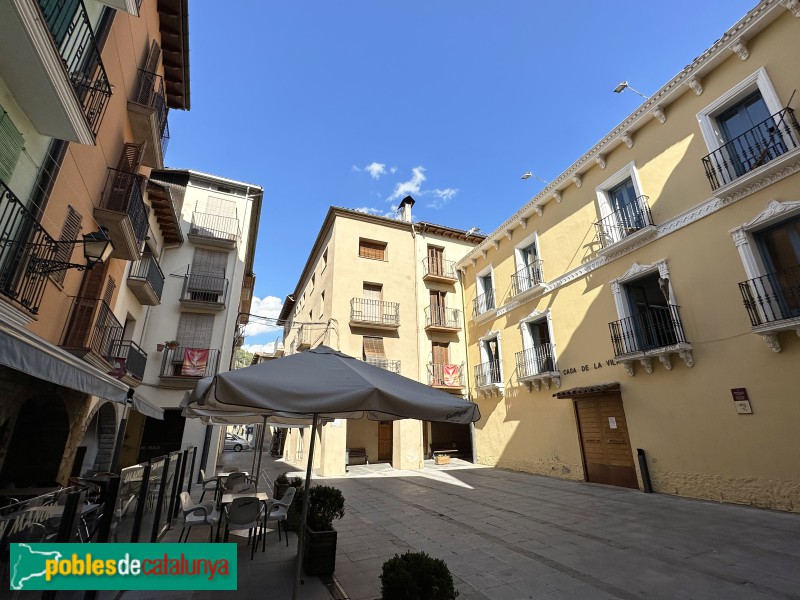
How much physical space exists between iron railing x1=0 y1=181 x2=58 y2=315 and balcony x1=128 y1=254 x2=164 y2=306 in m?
6.64

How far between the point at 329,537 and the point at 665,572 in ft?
13.9

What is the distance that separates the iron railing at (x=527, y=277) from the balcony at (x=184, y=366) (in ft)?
41.4

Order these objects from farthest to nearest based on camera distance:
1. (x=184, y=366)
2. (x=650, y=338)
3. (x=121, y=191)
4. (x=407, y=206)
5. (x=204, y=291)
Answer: (x=407, y=206), (x=204, y=291), (x=184, y=366), (x=650, y=338), (x=121, y=191)

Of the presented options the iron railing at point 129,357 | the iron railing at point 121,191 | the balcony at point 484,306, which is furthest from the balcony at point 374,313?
the iron railing at point 121,191

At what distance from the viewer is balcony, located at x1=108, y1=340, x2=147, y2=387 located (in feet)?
32.5

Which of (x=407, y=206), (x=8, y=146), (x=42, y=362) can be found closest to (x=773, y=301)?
(x=42, y=362)

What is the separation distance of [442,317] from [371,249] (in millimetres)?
5135

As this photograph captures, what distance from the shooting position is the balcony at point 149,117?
8.43 m

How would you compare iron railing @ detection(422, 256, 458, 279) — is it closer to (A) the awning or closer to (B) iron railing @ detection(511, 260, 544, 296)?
(B) iron railing @ detection(511, 260, 544, 296)

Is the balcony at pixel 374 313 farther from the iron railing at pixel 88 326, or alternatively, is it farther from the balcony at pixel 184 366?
the iron railing at pixel 88 326

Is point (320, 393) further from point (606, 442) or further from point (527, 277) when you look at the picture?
point (527, 277)

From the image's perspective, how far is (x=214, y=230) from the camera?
1661 cm

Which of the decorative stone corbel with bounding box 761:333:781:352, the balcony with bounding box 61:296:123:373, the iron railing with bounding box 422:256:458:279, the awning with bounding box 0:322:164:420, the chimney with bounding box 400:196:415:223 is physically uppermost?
the chimney with bounding box 400:196:415:223

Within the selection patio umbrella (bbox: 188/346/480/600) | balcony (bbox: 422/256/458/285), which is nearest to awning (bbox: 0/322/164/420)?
patio umbrella (bbox: 188/346/480/600)
